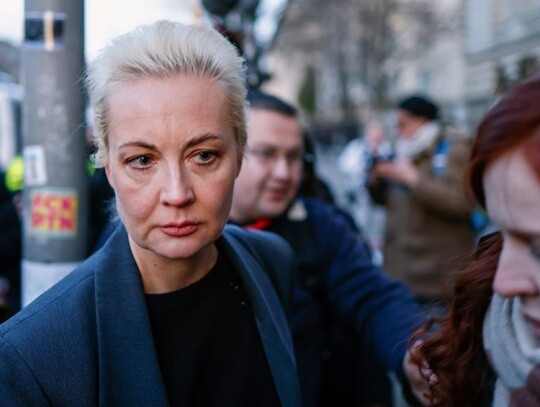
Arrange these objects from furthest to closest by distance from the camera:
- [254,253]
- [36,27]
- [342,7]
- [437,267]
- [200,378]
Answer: [342,7]
[437,267]
[36,27]
[254,253]
[200,378]

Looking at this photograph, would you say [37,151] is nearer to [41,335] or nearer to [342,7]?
[41,335]

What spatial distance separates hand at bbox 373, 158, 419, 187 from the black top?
3.36 m

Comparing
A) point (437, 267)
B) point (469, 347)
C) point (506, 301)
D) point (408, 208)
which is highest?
point (506, 301)

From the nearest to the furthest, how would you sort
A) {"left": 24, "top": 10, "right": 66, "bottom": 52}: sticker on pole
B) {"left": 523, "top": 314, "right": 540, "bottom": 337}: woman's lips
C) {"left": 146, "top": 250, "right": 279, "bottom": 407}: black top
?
{"left": 523, "top": 314, "right": 540, "bottom": 337}: woman's lips → {"left": 146, "top": 250, "right": 279, "bottom": 407}: black top → {"left": 24, "top": 10, "right": 66, "bottom": 52}: sticker on pole

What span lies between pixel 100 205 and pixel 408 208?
7.63ft

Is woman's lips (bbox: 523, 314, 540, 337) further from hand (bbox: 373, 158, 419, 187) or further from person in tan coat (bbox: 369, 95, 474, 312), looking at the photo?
hand (bbox: 373, 158, 419, 187)

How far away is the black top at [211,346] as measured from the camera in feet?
5.86

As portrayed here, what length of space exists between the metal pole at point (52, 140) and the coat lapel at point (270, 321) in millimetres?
875

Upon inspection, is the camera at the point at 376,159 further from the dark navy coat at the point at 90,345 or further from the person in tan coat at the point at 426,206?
the dark navy coat at the point at 90,345

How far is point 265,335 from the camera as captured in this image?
1.98m

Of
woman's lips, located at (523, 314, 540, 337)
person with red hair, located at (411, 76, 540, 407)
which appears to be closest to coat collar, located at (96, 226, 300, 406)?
person with red hair, located at (411, 76, 540, 407)

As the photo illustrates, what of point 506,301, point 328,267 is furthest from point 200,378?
point 328,267

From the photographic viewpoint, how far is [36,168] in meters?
2.70

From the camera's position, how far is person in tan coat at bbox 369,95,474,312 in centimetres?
502
